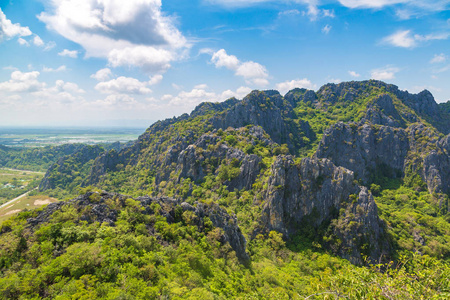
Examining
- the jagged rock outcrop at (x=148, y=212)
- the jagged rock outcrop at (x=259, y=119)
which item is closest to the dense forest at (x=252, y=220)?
the jagged rock outcrop at (x=148, y=212)

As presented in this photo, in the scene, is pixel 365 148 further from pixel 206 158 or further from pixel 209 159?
pixel 206 158

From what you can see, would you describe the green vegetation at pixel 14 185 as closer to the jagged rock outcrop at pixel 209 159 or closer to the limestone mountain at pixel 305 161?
the limestone mountain at pixel 305 161

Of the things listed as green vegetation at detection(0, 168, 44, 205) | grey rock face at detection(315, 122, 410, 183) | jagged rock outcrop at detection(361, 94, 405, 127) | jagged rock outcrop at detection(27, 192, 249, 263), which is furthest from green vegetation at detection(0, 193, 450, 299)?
green vegetation at detection(0, 168, 44, 205)

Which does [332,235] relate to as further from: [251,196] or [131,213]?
[131,213]

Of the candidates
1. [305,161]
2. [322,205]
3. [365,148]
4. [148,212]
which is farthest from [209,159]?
Answer: [365,148]

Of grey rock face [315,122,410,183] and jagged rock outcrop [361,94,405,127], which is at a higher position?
jagged rock outcrop [361,94,405,127]

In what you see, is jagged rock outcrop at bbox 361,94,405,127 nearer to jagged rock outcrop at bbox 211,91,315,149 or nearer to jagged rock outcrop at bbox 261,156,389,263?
jagged rock outcrop at bbox 211,91,315,149
